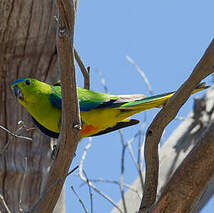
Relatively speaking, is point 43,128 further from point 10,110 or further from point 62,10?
point 62,10

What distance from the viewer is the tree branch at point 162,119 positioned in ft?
6.37

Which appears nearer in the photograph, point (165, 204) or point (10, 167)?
point (165, 204)

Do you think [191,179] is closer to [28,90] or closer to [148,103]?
[148,103]

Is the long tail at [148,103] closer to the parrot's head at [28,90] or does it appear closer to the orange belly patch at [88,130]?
the orange belly patch at [88,130]

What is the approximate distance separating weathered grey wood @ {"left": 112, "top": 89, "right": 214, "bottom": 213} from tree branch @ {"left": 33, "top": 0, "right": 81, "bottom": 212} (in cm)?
208

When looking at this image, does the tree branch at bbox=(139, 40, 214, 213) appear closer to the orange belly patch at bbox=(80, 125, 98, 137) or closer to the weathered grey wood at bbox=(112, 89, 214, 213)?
the orange belly patch at bbox=(80, 125, 98, 137)

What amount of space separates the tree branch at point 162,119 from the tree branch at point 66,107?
1.15 ft

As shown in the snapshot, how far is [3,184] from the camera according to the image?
122 inches

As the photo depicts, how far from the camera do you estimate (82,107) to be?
336 centimetres

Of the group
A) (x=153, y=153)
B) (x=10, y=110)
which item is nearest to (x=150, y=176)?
(x=153, y=153)

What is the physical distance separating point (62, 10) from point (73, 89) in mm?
361

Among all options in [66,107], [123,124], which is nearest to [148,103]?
[123,124]

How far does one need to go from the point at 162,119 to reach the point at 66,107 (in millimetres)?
450

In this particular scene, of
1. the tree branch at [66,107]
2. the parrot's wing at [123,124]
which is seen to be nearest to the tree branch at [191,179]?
the tree branch at [66,107]
